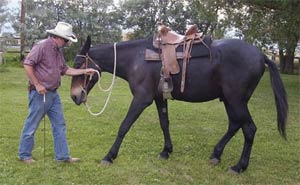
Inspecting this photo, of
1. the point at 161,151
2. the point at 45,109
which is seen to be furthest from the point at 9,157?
the point at 161,151

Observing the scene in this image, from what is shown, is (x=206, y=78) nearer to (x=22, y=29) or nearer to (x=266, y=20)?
(x=266, y=20)

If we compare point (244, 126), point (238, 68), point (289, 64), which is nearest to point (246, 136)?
point (244, 126)

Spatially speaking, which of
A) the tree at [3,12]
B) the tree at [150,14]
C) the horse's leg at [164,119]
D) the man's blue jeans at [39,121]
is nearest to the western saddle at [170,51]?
the horse's leg at [164,119]

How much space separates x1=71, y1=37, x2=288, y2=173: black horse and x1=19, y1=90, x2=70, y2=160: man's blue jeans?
Result: 0.31 meters

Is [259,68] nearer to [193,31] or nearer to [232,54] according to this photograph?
[232,54]

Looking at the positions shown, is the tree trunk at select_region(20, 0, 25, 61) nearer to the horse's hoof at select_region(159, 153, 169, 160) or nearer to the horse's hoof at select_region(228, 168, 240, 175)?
the horse's hoof at select_region(159, 153, 169, 160)

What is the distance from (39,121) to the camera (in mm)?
4484

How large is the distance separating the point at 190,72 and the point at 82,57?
1264 millimetres

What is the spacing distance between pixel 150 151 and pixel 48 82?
173cm

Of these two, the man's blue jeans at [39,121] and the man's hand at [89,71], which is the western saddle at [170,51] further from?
the man's blue jeans at [39,121]

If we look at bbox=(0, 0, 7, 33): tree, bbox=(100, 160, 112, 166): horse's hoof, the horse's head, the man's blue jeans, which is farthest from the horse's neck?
bbox=(0, 0, 7, 33): tree

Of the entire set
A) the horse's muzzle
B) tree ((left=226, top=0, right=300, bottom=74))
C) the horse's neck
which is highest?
tree ((left=226, top=0, right=300, bottom=74))

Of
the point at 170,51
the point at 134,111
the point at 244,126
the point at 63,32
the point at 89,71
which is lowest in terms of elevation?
the point at 244,126

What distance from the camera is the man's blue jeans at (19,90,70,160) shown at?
4371 mm
